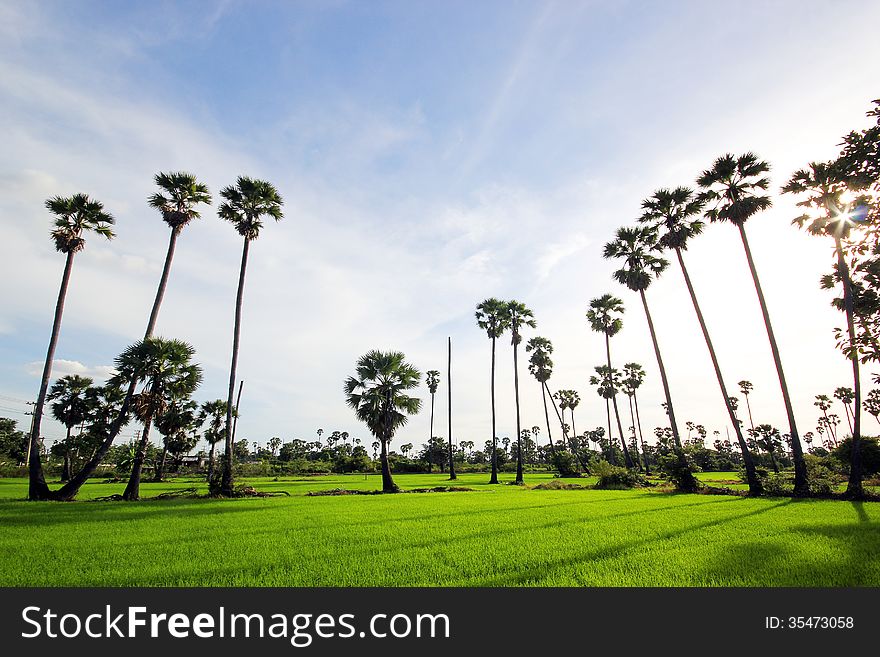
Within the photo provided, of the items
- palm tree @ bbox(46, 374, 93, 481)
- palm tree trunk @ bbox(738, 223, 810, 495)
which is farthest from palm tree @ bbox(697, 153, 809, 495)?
palm tree @ bbox(46, 374, 93, 481)

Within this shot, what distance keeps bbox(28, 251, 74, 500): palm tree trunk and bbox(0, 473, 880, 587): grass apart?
748cm

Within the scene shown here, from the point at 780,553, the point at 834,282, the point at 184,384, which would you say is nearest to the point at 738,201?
the point at 834,282

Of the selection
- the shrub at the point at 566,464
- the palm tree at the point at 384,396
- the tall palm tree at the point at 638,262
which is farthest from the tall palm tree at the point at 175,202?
the shrub at the point at 566,464

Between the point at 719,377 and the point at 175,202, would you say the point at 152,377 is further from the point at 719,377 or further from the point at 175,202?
the point at 719,377

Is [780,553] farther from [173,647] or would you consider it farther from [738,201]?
[738,201]

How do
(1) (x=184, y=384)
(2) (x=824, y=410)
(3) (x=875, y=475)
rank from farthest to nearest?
1. (2) (x=824, y=410)
2. (3) (x=875, y=475)
3. (1) (x=184, y=384)

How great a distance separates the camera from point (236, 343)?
2756cm

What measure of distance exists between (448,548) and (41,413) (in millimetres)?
28102

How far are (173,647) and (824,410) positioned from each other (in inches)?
5561

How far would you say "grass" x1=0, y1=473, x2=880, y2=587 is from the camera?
7531 mm

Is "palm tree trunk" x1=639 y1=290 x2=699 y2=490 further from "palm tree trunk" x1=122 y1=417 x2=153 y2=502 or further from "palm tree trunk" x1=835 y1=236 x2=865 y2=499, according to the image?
"palm tree trunk" x1=122 y1=417 x2=153 y2=502

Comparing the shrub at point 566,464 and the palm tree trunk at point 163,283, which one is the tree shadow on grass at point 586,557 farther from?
the shrub at point 566,464

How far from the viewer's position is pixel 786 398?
24.7 metres

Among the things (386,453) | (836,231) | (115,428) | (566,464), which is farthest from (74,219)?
(566,464)
